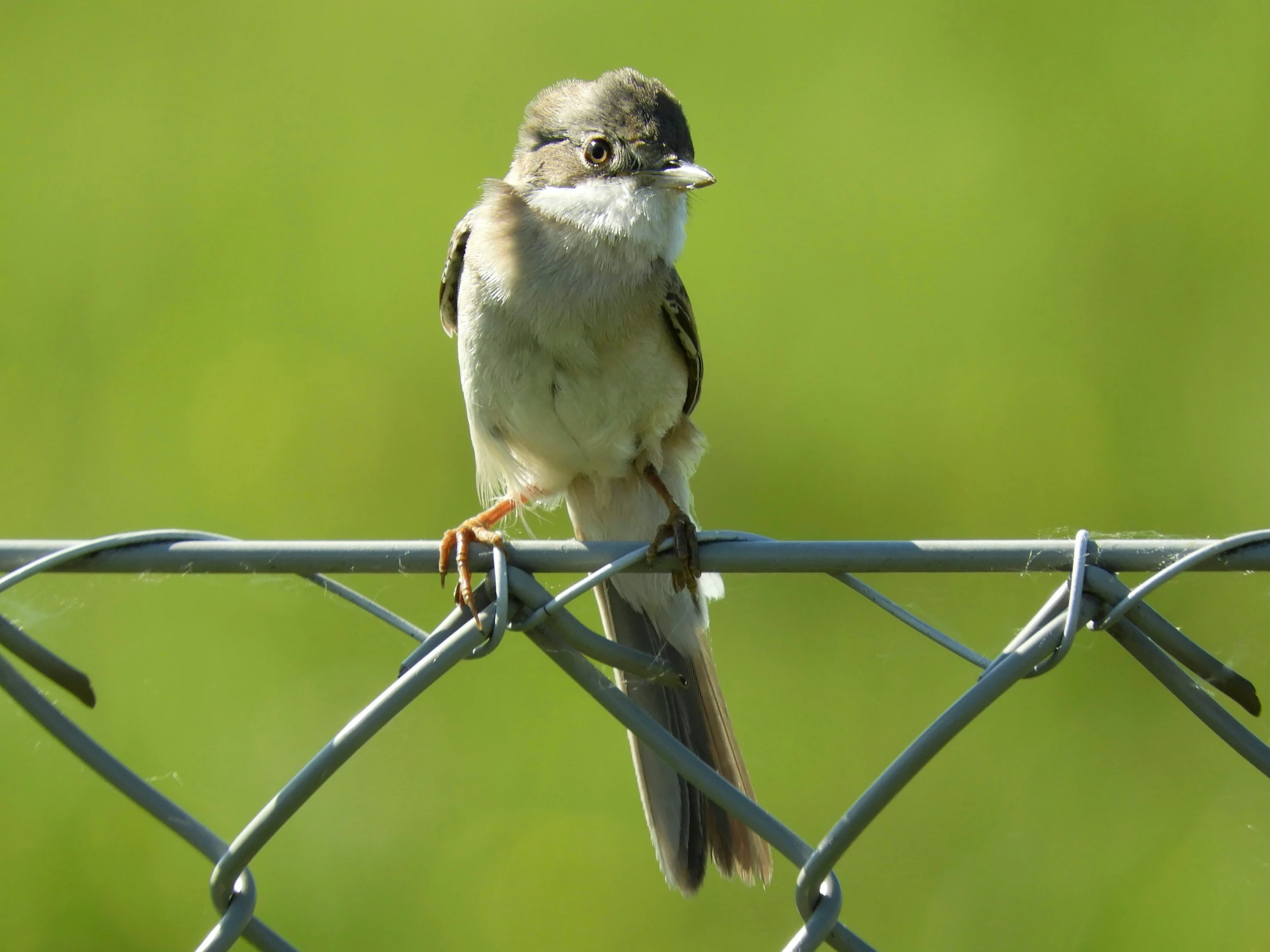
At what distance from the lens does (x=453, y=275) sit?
2672 millimetres

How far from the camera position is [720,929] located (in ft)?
10.3

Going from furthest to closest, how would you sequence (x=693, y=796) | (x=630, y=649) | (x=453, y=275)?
1. (x=453, y=275)
2. (x=693, y=796)
3. (x=630, y=649)

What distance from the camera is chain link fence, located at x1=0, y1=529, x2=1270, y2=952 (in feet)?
3.60

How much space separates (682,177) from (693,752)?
125cm

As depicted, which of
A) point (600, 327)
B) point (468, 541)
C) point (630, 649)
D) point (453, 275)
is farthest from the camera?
point (453, 275)

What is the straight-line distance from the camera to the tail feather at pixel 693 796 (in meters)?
1.93

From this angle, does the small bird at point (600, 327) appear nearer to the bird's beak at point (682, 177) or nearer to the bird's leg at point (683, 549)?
the bird's beak at point (682, 177)

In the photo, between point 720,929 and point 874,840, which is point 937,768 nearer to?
point 874,840

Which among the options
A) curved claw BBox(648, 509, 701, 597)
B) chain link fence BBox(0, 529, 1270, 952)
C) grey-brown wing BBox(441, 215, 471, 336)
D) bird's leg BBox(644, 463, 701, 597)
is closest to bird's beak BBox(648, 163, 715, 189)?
grey-brown wing BBox(441, 215, 471, 336)

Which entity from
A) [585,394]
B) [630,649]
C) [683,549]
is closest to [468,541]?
[683,549]

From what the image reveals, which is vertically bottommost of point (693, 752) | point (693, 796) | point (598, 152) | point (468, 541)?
point (693, 796)

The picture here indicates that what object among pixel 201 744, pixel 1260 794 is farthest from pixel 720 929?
pixel 1260 794

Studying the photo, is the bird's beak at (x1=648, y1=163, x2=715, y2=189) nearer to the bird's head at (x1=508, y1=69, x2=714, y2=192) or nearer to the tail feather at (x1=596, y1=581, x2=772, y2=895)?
the bird's head at (x1=508, y1=69, x2=714, y2=192)

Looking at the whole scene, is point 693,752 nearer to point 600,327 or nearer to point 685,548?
point 685,548
